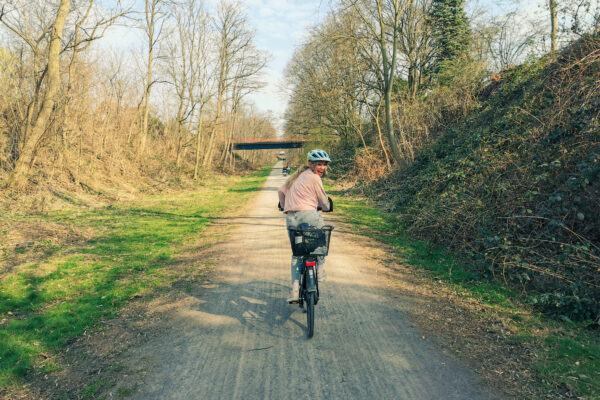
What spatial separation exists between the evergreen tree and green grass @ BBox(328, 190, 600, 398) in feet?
51.3

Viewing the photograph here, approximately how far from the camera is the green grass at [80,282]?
417cm

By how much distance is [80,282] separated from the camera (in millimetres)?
6250

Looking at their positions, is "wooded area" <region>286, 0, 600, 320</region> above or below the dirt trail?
above

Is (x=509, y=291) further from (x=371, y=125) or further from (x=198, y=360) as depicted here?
(x=371, y=125)

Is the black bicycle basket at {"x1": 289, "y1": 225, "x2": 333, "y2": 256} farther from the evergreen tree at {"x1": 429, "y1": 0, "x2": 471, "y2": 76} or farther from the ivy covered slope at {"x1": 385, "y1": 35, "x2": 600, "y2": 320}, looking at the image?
the evergreen tree at {"x1": 429, "y1": 0, "x2": 471, "y2": 76}

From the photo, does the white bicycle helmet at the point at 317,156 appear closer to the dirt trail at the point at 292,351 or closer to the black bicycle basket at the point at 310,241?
the black bicycle basket at the point at 310,241

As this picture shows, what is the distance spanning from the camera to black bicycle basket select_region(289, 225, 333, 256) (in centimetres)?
431

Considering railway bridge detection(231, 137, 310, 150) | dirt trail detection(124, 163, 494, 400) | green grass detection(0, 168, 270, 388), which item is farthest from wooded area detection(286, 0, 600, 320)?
railway bridge detection(231, 137, 310, 150)

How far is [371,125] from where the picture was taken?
1027 inches

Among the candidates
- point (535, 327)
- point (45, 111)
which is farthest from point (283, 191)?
point (45, 111)

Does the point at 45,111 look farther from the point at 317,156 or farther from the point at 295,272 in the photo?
the point at 295,272

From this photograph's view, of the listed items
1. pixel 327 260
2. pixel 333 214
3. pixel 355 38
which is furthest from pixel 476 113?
→ pixel 327 260

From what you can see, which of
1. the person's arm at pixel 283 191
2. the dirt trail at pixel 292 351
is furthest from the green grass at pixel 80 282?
the person's arm at pixel 283 191

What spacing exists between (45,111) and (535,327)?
1491 centimetres
